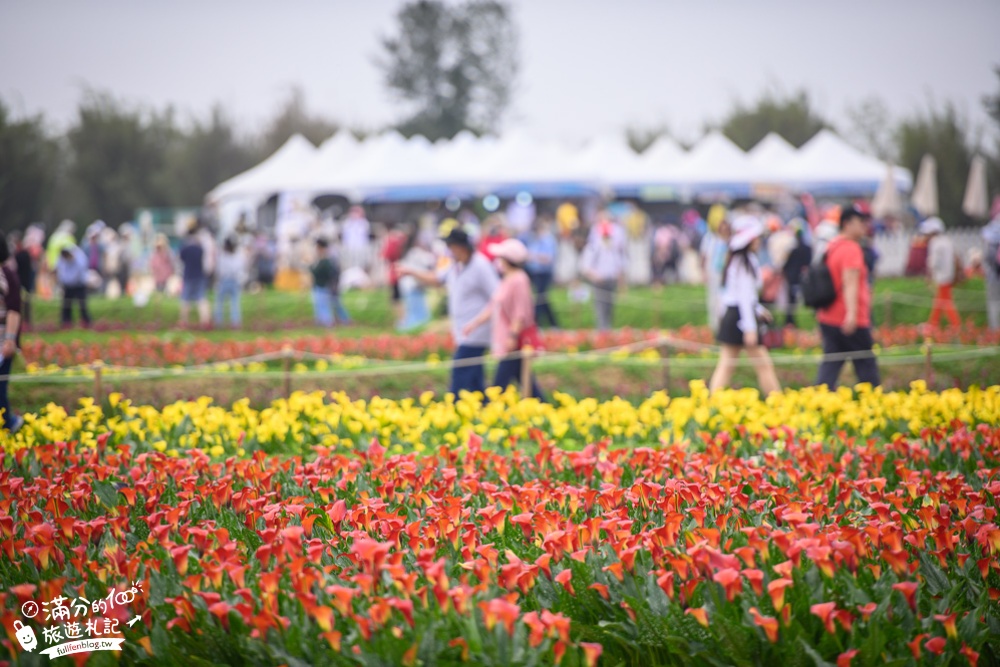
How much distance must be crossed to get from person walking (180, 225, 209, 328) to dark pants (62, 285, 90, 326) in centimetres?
157

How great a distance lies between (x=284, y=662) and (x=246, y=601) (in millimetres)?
333

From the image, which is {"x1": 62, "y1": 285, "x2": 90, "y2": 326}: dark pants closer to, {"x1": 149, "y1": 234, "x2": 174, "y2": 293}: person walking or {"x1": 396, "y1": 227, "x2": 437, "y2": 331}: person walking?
{"x1": 149, "y1": 234, "x2": 174, "y2": 293}: person walking

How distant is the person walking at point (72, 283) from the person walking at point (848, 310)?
13.4 meters

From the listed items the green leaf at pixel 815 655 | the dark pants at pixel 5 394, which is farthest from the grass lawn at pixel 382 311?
the green leaf at pixel 815 655

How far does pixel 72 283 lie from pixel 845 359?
551 inches

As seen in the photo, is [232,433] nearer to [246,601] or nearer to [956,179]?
[246,601]

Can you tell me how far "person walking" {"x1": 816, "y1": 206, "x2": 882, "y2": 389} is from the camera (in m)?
9.52

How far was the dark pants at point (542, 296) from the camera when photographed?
18.5 metres

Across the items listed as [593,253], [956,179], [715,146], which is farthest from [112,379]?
[956,179]

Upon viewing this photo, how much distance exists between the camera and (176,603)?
4.01 meters

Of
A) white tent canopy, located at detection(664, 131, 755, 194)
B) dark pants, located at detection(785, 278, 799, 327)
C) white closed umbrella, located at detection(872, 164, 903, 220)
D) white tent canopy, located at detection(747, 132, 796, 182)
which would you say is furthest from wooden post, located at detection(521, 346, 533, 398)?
white tent canopy, located at detection(747, 132, 796, 182)

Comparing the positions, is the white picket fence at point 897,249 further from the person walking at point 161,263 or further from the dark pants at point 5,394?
the dark pants at point 5,394

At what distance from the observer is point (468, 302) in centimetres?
1025

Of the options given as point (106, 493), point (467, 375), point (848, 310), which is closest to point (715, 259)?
point (848, 310)
